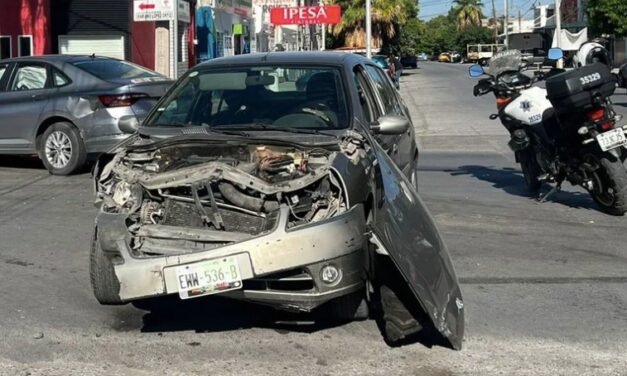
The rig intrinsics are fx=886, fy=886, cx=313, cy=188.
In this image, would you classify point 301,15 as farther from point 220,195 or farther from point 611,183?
point 220,195

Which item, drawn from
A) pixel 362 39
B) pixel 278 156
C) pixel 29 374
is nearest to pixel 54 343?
pixel 29 374

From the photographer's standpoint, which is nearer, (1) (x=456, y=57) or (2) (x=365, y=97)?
(2) (x=365, y=97)

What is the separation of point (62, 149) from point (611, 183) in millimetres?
7024

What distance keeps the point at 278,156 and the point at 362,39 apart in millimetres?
50354

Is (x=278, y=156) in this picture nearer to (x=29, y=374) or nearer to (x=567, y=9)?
(x=29, y=374)

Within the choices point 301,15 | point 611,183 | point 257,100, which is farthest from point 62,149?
point 301,15

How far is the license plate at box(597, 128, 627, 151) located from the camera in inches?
330

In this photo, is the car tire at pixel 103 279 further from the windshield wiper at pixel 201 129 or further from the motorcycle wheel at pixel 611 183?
the motorcycle wheel at pixel 611 183

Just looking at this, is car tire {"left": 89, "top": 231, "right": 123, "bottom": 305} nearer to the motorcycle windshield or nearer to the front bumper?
the front bumper

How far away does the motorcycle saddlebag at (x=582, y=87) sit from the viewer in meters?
8.45

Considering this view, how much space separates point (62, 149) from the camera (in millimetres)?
11789

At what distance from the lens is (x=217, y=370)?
4.73m

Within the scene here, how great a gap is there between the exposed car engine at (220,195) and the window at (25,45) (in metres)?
19.6

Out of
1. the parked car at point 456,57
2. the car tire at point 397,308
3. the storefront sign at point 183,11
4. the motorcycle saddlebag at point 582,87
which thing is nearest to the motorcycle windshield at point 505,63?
the motorcycle saddlebag at point 582,87
